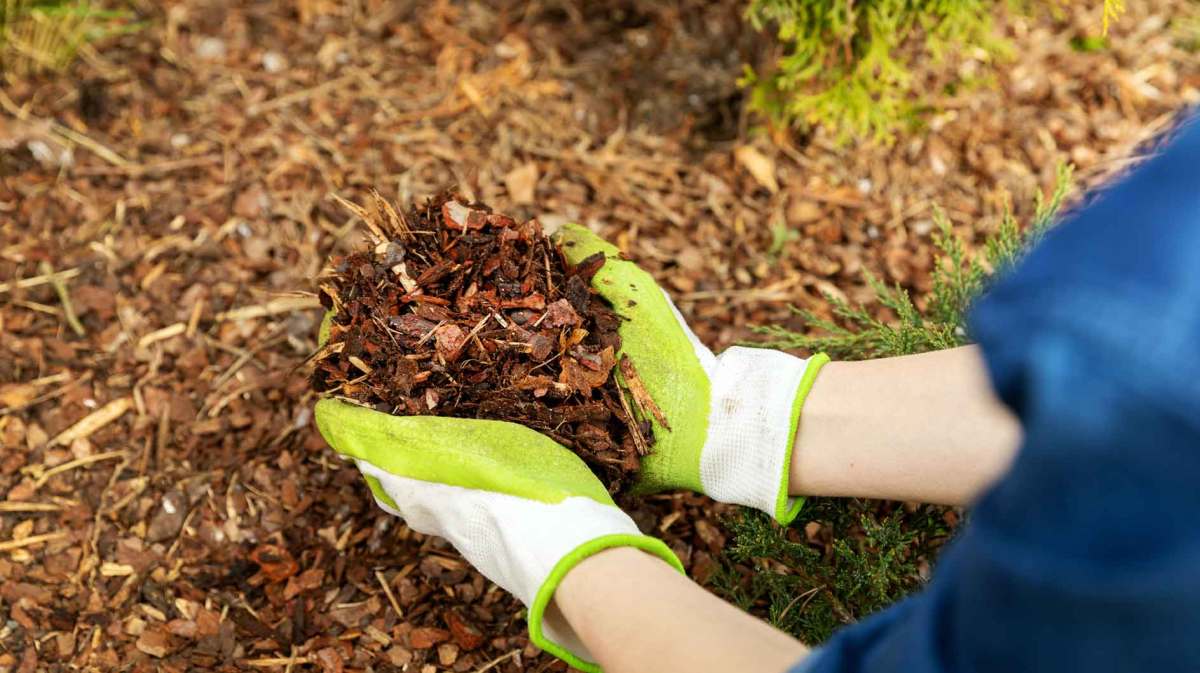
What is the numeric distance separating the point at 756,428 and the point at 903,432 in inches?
12.2

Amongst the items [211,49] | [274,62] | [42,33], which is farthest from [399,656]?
[42,33]

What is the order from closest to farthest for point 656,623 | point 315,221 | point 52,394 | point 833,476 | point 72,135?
point 656,623 → point 833,476 → point 52,394 → point 315,221 → point 72,135

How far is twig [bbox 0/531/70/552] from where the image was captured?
92.8 inches

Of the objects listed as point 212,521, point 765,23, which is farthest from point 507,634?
point 765,23

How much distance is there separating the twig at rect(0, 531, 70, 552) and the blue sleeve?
7.48 feet

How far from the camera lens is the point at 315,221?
3031 mm

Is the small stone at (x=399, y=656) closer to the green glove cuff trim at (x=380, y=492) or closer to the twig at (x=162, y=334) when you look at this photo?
the green glove cuff trim at (x=380, y=492)

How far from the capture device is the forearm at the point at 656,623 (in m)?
1.46

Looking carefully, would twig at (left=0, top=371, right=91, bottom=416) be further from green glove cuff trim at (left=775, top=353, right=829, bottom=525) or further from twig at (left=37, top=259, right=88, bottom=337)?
green glove cuff trim at (left=775, top=353, right=829, bottom=525)

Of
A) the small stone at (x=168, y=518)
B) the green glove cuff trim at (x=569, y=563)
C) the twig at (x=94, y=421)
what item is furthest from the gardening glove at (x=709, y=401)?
the twig at (x=94, y=421)

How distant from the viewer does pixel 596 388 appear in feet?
7.20

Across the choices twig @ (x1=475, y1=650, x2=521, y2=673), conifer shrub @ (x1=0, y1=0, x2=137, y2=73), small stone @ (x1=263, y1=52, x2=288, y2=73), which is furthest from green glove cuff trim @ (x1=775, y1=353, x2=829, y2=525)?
conifer shrub @ (x1=0, y1=0, x2=137, y2=73)

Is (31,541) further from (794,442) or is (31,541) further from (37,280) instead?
(794,442)

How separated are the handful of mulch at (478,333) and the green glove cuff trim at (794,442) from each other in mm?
322
